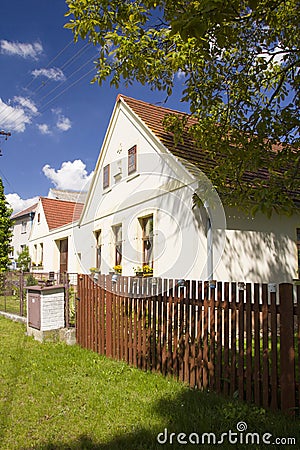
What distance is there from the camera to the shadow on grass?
10.5ft

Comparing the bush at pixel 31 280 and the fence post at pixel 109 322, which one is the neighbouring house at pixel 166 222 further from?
the fence post at pixel 109 322

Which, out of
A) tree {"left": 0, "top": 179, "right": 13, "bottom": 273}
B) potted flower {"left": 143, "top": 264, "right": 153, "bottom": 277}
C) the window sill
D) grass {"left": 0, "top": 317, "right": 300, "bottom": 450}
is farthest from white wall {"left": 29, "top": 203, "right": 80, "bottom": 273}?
grass {"left": 0, "top": 317, "right": 300, "bottom": 450}

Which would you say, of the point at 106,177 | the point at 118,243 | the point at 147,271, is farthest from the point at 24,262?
the point at 147,271

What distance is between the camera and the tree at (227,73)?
4750 mm

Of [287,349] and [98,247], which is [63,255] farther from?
[287,349]

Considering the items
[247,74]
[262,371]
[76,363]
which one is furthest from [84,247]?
[262,371]

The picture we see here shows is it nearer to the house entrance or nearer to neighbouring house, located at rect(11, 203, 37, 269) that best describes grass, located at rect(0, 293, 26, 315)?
the house entrance

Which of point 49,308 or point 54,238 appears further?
point 54,238

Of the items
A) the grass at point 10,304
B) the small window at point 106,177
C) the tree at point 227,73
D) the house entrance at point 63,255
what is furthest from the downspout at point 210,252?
the house entrance at point 63,255

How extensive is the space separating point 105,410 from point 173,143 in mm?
7745

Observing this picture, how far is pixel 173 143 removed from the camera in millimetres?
10352

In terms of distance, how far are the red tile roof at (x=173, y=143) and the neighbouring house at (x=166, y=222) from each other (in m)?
0.04

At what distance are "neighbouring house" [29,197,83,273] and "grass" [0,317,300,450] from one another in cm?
1295

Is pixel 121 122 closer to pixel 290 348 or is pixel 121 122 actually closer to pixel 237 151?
pixel 237 151
